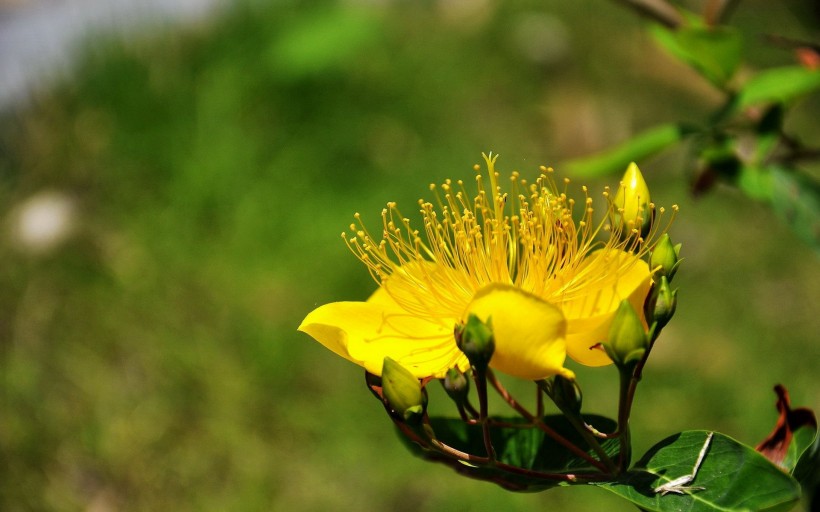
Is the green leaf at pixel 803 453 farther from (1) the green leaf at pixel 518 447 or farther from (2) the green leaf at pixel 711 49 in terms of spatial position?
(2) the green leaf at pixel 711 49

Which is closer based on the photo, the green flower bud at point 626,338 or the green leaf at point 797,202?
the green flower bud at point 626,338

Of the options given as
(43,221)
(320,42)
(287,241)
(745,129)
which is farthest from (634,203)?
(320,42)

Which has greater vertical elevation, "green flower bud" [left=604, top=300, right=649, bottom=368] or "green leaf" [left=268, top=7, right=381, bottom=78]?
"green leaf" [left=268, top=7, right=381, bottom=78]

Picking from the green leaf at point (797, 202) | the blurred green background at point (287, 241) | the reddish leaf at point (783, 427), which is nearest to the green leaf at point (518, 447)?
the reddish leaf at point (783, 427)

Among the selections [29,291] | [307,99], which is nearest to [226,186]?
[307,99]

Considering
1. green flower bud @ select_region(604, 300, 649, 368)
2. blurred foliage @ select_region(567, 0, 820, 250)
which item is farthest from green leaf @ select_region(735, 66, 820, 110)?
green flower bud @ select_region(604, 300, 649, 368)

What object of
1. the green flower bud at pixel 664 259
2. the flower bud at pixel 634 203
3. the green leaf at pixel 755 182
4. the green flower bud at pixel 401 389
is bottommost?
the green flower bud at pixel 401 389

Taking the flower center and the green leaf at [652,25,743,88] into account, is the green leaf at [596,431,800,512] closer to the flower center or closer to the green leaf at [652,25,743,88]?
the flower center
